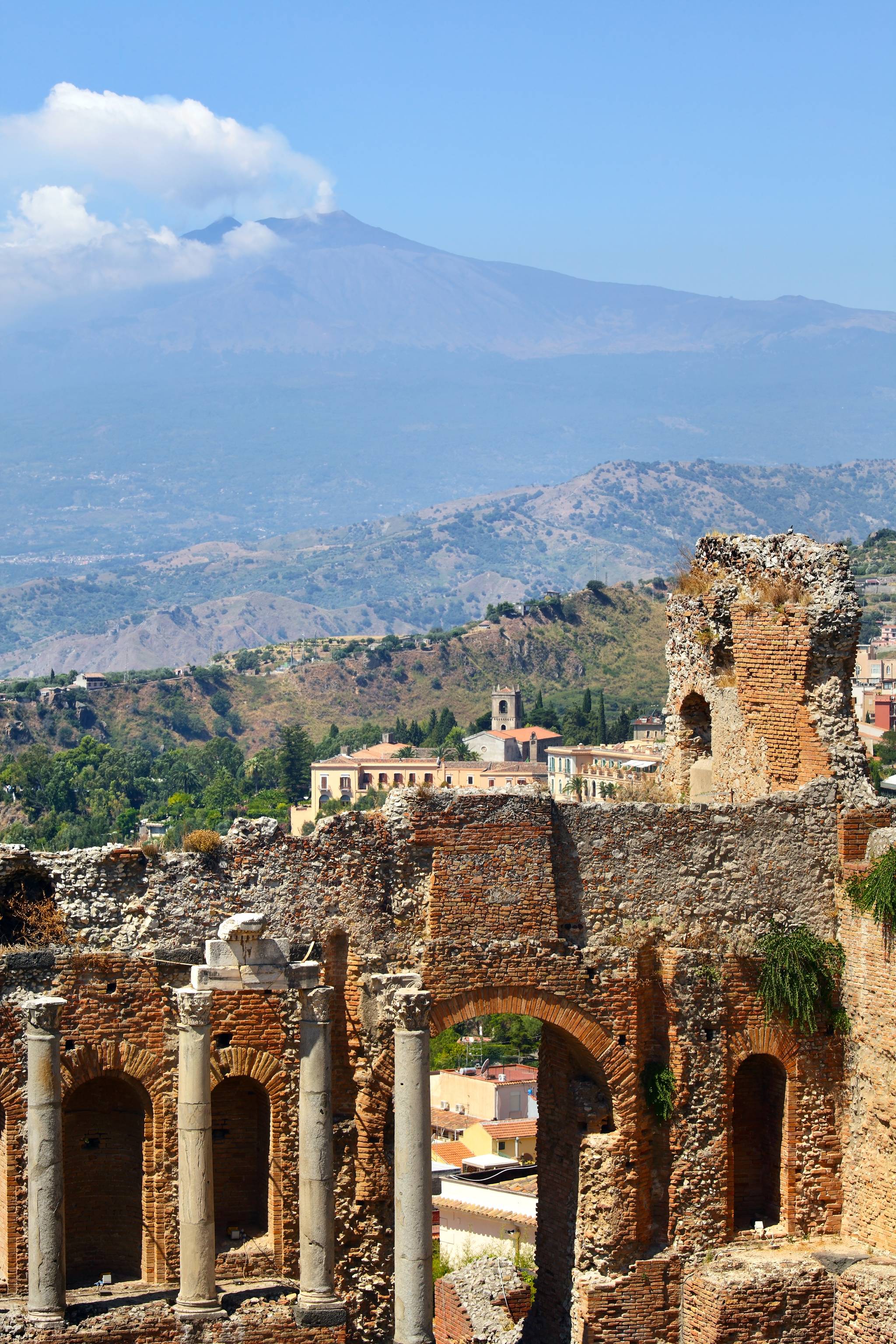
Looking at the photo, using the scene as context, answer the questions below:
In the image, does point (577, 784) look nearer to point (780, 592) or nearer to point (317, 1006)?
point (780, 592)

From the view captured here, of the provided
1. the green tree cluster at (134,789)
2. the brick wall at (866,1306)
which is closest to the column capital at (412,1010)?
the brick wall at (866,1306)

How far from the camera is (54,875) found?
20203 millimetres

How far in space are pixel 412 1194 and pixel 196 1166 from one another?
87.1 inches

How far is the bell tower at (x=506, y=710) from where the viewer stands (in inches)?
7160

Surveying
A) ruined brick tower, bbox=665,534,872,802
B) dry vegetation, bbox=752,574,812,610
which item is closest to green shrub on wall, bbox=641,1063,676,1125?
ruined brick tower, bbox=665,534,872,802

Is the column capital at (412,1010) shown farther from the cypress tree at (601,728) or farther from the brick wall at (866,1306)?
the cypress tree at (601,728)

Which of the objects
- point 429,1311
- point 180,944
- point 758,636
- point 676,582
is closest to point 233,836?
point 180,944

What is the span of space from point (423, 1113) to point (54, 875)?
450 centimetres

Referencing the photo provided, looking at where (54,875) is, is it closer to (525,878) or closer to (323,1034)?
(323,1034)

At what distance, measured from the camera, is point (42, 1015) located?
19.0 m

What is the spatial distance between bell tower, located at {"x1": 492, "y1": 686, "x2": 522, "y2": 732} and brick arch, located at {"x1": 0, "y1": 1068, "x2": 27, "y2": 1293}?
162 m

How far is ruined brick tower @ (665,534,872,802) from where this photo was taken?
77.0 feet

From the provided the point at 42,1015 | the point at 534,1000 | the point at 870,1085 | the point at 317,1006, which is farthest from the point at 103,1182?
the point at 870,1085

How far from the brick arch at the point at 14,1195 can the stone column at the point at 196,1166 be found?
1.59 metres
